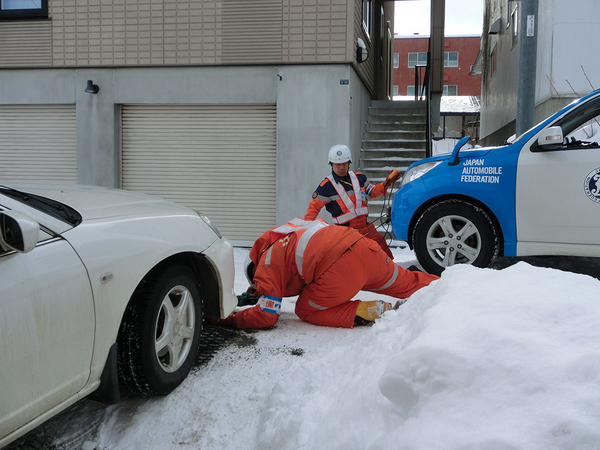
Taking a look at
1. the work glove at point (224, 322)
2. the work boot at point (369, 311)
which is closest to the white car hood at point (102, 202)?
the work glove at point (224, 322)

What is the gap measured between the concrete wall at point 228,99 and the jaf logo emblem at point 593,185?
5046 mm

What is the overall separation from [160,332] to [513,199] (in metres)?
3.72

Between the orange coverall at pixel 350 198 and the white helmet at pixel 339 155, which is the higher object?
the white helmet at pixel 339 155

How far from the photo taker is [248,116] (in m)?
10.0

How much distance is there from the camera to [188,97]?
9.98m

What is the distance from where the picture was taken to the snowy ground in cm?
165

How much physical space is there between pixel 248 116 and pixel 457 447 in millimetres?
8905

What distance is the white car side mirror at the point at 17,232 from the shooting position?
1916 millimetres

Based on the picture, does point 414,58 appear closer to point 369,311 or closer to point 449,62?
point 449,62

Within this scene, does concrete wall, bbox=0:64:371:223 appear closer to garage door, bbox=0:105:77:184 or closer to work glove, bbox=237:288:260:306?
garage door, bbox=0:105:77:184

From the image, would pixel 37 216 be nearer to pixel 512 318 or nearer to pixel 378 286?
pixel 512 318

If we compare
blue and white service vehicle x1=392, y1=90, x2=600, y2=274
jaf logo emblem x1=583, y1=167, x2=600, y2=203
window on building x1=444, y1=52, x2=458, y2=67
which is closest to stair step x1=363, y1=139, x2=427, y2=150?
blue and white service vehicle x1=392, y1=90, x2=600, y2=274

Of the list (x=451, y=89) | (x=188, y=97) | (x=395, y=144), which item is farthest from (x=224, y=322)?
(x=451, y=89)

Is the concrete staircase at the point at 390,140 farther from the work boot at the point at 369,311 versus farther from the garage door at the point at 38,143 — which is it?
the work boot at the point at 369,311
